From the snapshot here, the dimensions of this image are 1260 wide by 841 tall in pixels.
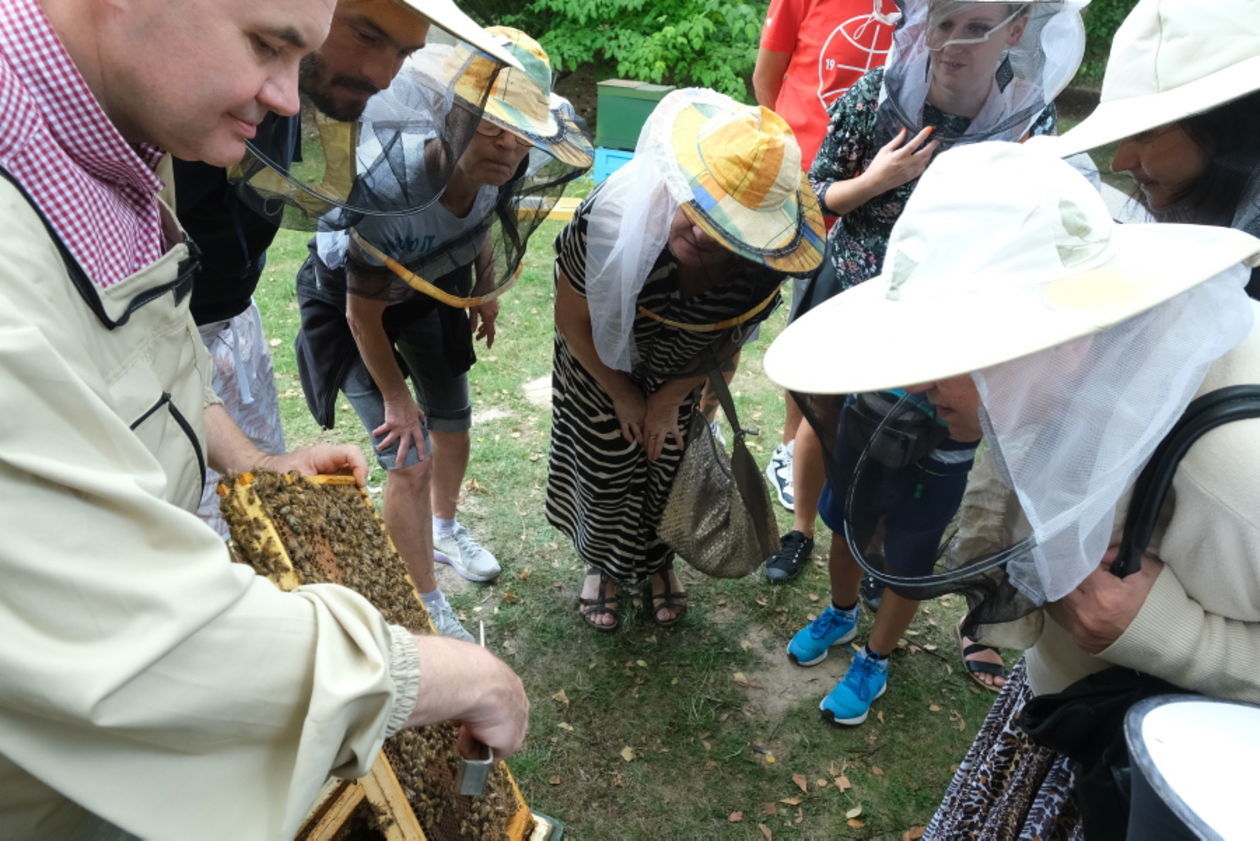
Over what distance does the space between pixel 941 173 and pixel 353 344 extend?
7.27ft

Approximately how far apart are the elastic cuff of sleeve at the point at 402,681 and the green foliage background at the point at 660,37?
10.5 metres

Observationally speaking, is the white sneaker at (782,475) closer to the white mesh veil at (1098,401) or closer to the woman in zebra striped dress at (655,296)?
the woman in zebra striped dress at (655,296)

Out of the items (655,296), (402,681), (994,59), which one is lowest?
(655,296)

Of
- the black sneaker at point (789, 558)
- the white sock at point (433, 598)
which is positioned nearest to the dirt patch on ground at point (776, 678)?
the black sneaker at point (789, 558)

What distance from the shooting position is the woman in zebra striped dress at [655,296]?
241cm

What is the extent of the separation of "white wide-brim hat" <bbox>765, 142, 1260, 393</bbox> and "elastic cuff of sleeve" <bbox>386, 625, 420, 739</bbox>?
756mm

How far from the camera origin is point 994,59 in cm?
279

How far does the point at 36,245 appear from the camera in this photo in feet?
3.23

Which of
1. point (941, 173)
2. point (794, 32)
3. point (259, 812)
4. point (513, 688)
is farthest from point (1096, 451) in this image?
point (794, 32)

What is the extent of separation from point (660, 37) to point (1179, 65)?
32.8 feet

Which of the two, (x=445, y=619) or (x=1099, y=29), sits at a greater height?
(x=1099, y=29)

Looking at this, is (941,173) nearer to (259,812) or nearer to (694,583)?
(259,812)

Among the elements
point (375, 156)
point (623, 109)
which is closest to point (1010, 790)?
point (375, 156)

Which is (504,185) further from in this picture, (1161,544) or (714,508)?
(1161,544)
